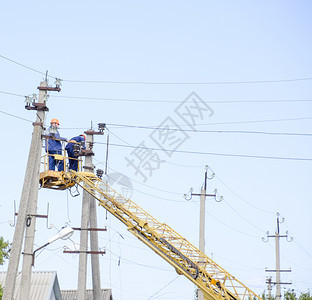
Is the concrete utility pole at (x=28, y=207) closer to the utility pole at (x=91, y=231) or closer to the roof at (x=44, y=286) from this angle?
the utility pole at (x=91, y=231)

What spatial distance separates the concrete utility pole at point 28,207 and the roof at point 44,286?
1634cm

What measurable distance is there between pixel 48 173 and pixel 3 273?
1683cm

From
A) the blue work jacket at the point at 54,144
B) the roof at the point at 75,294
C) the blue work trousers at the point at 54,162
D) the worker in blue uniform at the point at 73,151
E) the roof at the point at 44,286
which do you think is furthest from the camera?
the roof at the point at 75,294

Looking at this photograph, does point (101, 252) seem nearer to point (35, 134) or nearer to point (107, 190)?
point (107, 190)

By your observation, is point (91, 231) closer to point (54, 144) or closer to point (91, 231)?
point (91, 231)

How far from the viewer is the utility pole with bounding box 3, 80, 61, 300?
2177cm

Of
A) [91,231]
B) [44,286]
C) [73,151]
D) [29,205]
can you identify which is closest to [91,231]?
[91,231]

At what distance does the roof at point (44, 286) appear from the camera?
1532 inches

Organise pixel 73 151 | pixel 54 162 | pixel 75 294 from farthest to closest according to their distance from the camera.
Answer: pixel 75 294 → pixel 73 151 → pixel 54 162

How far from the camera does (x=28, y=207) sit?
23.3m

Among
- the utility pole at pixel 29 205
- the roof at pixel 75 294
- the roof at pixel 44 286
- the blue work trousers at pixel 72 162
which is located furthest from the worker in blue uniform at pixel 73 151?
the roof at pixel 75 294

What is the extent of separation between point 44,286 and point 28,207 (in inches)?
678

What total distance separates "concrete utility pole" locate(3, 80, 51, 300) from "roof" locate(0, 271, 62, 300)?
16.3 m

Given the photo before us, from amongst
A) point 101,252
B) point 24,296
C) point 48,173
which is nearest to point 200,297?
point 101,252
